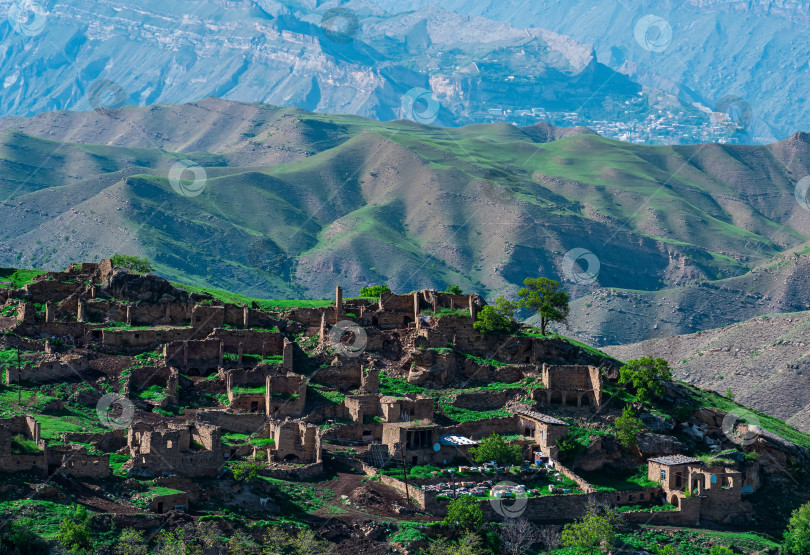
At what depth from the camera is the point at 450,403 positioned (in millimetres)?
80562

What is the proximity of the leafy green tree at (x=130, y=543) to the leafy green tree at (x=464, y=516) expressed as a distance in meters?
15.6

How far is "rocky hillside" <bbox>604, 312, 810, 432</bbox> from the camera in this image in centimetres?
12775

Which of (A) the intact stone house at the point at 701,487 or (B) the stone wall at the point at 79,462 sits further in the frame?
(A) the intact stone house at the point at 701,487

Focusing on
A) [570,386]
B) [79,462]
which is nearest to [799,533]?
[570,386]

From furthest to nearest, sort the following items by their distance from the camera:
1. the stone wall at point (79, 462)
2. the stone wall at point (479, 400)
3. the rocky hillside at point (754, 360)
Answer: the rocky hillside at point (754, 360) < the stone wall at point (479, 400) < the stone wall at point (79, 462)

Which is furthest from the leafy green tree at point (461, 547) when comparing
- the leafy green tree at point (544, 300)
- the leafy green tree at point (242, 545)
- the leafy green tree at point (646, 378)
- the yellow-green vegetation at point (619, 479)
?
the leafy green tree at point (544, 300)

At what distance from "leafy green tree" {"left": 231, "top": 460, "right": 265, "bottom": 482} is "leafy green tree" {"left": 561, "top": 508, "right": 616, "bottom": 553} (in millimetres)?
15289

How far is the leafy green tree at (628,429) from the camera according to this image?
79.6 m

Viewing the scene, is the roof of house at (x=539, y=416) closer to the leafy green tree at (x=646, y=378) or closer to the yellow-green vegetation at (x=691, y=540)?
the leafy green tree at (x=646, y=378)

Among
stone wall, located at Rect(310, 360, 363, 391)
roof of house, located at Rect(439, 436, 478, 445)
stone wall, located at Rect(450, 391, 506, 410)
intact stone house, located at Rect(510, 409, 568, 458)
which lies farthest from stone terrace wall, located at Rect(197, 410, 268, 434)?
intact stone house, located at Rect(510, 409, 568, 458)

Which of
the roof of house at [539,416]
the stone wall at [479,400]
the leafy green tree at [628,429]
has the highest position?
the stone wall at [479,400]

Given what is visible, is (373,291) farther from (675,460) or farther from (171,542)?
(171,542)

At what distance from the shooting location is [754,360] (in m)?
137

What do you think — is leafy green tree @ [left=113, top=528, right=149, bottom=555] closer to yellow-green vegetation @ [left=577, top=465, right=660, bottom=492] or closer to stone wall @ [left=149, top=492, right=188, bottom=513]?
stone wall @ [left=149, top=492, right=188, bottom=513]
